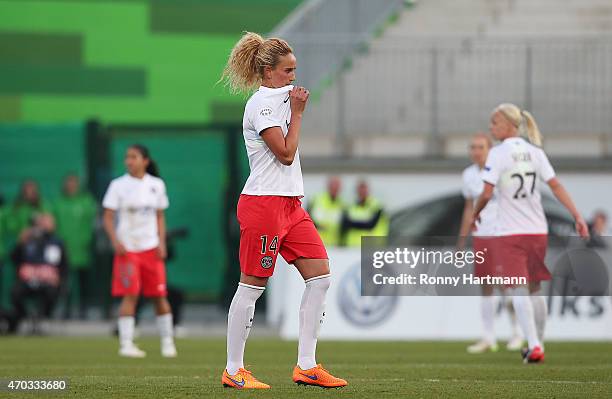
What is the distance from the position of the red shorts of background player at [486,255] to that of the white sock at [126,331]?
355 centimetres

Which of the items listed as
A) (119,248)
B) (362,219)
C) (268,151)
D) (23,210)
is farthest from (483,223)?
(23,210)

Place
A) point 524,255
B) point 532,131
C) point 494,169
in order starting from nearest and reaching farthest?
1. point 524,255
2. point 494,169
3. point 532,131

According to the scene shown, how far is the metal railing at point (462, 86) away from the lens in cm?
2039

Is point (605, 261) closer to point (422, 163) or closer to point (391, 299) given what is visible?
point (391, 299)

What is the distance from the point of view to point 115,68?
23.5m

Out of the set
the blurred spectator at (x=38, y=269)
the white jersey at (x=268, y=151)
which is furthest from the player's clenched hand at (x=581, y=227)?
the blurred spectator at (x=38, y=269)

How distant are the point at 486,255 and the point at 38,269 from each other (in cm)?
811

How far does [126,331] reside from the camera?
1330 cm

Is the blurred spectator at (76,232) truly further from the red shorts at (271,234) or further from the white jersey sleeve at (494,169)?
the red shorts at (271,234)

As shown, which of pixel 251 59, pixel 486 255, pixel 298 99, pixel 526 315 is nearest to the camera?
pixel 298 99

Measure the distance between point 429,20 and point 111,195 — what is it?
1087 centimetres

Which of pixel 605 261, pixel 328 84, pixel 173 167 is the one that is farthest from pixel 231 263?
pixel 605 261

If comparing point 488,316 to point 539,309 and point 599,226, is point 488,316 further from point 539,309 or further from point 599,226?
point 599,226

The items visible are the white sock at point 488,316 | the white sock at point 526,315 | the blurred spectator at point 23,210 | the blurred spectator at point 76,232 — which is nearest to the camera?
the white sock at point 526,315
